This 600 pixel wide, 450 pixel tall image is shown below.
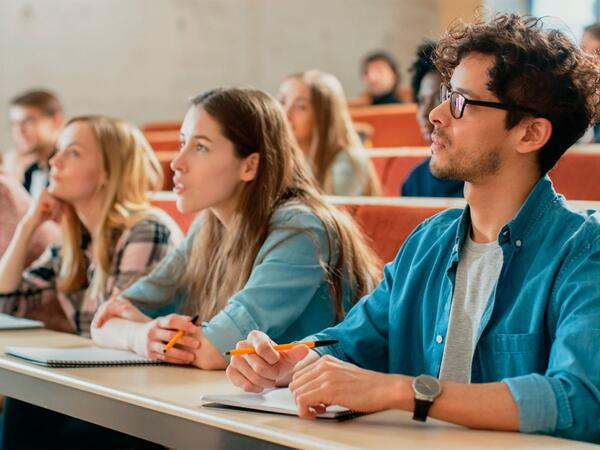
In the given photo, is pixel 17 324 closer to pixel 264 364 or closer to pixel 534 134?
pixel 264 364

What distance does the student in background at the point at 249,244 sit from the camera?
2129 mm

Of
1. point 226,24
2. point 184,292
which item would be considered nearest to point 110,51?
point 226,24

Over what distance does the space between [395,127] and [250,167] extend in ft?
11.9

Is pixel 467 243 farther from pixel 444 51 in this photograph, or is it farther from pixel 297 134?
pixel 297 134

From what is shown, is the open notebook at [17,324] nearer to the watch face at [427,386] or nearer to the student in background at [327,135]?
the watch face at [427,386]

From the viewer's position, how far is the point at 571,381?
140 cm

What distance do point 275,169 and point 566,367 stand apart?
3.46ft

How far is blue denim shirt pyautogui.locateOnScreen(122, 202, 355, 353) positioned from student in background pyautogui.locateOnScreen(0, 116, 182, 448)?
0.64 metres

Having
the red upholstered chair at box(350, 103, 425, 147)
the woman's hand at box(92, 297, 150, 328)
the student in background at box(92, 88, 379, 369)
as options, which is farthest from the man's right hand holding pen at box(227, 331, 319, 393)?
the red upholstered chair at box(350, 103, 425, 147)

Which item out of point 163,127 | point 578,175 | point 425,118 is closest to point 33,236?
point 425,118

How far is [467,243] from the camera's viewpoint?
1.71 m

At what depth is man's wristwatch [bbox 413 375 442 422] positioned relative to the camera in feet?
4.60

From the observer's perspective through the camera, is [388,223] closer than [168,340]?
No

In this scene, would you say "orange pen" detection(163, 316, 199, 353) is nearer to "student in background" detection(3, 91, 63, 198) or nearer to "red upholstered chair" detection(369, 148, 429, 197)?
"red upholstered chair" detection(369, 148, 429, 197)
